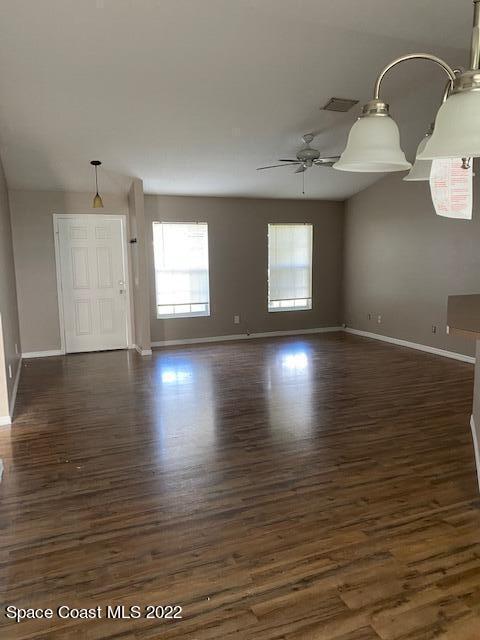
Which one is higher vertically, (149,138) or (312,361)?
(149,138)

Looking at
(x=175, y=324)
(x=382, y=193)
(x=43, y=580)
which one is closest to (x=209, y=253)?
(x=175, y=324)

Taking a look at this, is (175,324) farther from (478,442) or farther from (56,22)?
(478,442)

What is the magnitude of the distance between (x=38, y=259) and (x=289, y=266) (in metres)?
4.25

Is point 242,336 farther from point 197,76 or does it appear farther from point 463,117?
point 463,117

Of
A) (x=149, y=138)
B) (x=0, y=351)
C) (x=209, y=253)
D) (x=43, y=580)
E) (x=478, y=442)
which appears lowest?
(x=43, y=580)

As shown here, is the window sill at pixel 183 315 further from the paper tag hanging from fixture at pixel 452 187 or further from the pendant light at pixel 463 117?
the pendant light at pixel 463 117

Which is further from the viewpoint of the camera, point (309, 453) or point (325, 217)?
point (325, 217)

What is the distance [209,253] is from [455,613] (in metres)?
6.42

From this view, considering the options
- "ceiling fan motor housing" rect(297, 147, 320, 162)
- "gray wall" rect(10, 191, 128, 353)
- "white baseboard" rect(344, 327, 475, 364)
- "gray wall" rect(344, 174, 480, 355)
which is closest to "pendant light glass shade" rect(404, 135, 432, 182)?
"ceiling fan motor housing" rect(297, 147, 320, 162)

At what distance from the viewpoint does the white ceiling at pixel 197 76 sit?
3.09 meters

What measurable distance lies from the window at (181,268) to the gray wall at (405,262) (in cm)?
282

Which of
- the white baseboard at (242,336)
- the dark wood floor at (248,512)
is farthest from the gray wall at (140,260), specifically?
the dark wood floor at (248,512)

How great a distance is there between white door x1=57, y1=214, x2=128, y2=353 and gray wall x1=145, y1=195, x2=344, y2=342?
52 centimetres

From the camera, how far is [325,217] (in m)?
8.25
